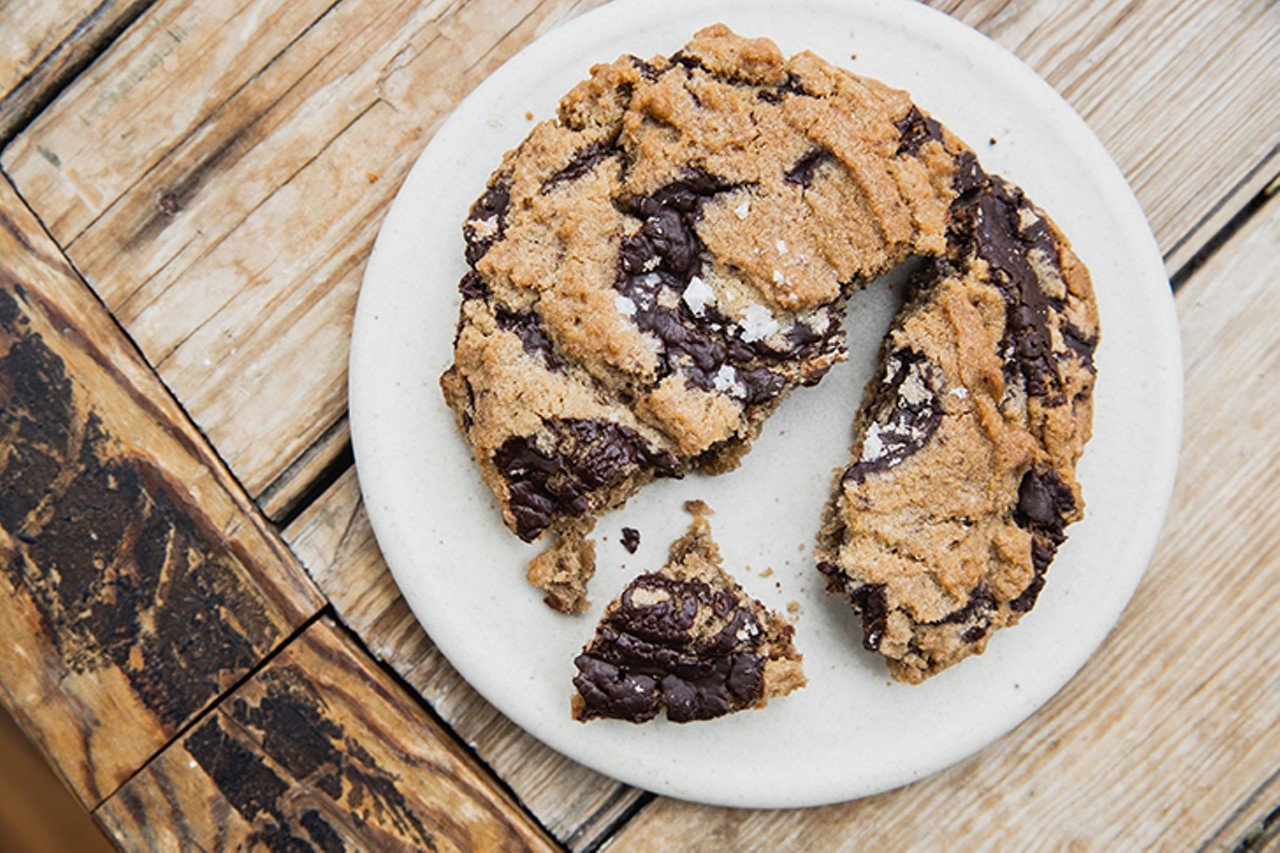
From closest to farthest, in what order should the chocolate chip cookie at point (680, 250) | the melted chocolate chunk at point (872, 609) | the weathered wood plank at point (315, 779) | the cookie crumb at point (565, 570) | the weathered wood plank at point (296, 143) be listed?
the chocolate chip cookie at point (680, 250) < the melted chocolate chunk at point (872, 609) < the cookie crumb at point (565, 570) < the weathered wood plank at point (315, 779) < the weathered wood plank at point (296, 143)

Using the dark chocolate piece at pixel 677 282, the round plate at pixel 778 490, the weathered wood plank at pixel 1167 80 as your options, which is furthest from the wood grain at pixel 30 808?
the weathered wood plank at pixel 1167 80

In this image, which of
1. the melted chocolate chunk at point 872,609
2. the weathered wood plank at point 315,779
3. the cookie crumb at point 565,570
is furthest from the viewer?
the weathered wood plank at point 315,779

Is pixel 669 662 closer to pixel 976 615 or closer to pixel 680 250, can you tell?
pixel 976 615

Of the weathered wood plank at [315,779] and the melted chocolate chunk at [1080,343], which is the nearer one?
the melted chocolate chunk at [1080,343]

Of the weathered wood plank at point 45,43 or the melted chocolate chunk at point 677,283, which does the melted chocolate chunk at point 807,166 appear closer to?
the melted chocolate chunk at point 677,283

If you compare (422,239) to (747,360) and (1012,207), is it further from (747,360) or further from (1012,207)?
(1012,207)

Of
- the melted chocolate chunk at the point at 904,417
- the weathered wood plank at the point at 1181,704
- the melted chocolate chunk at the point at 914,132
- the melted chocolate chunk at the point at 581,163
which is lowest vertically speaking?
the weathered wood plank at the point at 1181,704

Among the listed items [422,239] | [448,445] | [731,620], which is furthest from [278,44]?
[731,620]
